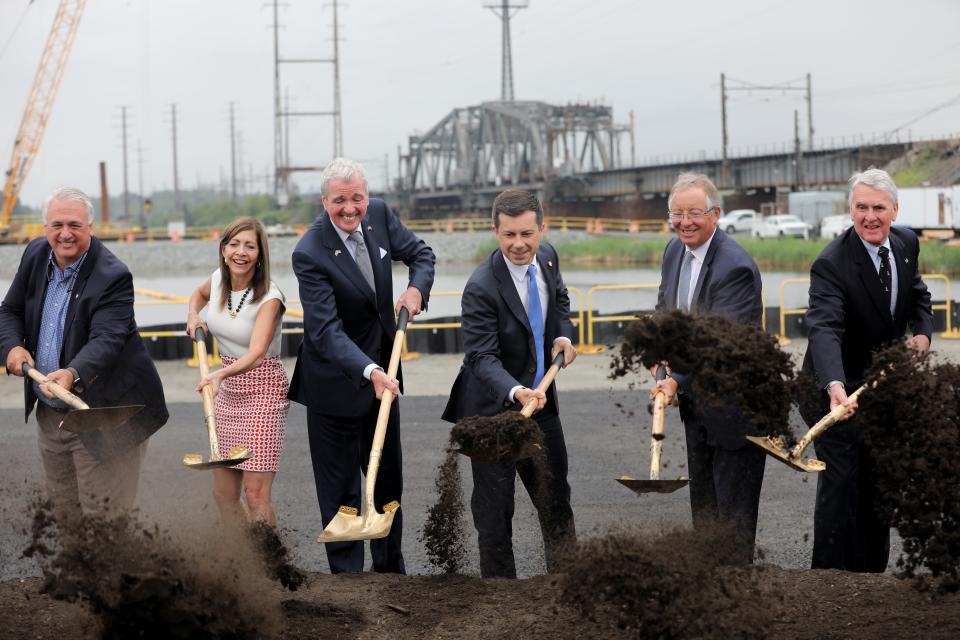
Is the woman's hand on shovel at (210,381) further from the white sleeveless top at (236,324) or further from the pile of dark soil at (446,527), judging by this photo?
the pile of dark soil at (446,527)

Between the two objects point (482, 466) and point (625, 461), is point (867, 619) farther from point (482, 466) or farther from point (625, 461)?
point (625, 461)

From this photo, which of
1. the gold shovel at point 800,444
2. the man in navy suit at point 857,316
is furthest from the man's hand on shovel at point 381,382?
the man in navy suit at point 857,316

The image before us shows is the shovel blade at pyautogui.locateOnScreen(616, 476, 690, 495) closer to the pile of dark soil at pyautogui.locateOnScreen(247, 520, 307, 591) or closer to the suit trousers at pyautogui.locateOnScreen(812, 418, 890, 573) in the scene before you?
the suit trousers at pyautogui.locateOnScreen(812, 418, 890, 573)

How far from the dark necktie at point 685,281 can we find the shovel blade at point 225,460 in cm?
201

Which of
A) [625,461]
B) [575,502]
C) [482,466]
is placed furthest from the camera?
[625,461]

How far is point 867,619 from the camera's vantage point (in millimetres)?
4328

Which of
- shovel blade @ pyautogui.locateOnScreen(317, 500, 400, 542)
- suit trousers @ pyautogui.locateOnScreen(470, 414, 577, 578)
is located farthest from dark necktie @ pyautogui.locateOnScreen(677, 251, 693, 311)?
shovel blade @ pyautogui.locateOnScreen(317, 500, 400, 542)

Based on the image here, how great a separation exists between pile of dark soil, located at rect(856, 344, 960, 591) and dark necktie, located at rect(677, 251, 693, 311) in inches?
32.3

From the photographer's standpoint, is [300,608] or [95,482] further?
[95,482]

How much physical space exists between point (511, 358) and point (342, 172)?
1091 millimetres

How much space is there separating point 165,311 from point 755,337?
24137 mm

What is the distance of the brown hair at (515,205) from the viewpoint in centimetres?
476

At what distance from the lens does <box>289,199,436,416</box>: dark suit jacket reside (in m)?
5.04

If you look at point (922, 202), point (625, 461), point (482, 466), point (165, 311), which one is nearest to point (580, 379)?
point (625, 461)
